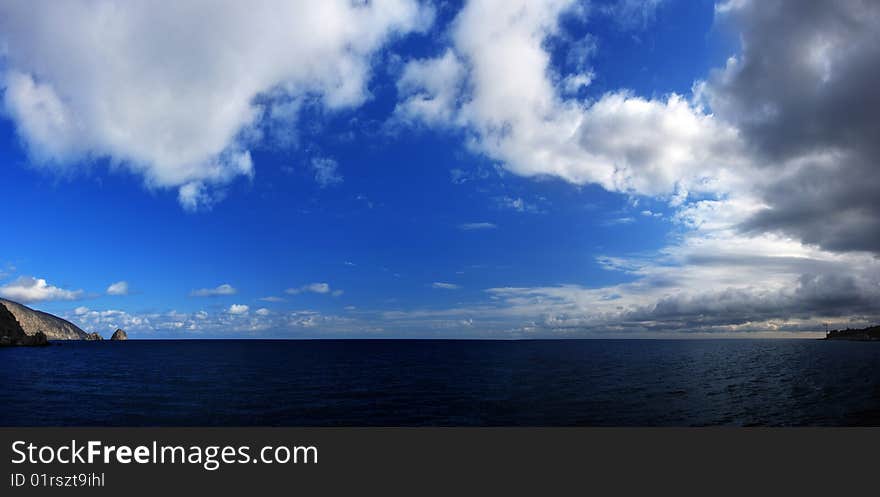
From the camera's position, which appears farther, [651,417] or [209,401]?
[209,401]
